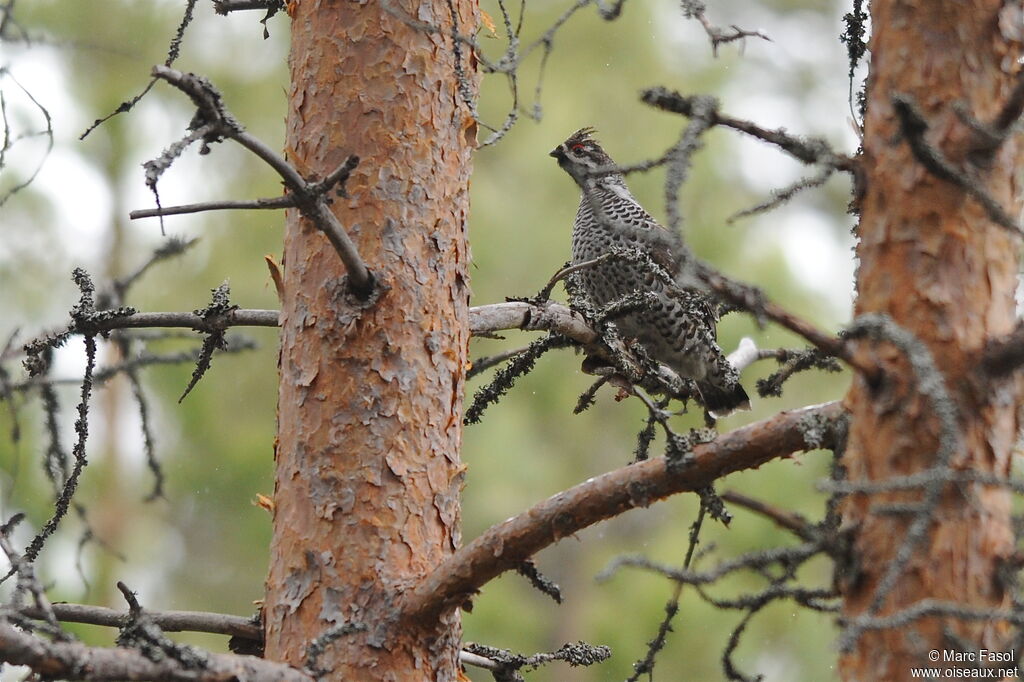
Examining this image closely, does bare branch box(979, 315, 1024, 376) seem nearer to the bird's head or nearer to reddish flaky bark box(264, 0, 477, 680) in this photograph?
reddish flaky bark box(264, 0, 477, 680)

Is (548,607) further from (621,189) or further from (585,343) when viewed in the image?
(585,343)

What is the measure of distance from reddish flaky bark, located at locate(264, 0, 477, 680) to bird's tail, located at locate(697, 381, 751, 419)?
2288 mm

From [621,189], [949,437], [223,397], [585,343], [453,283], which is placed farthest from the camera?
[223,397]

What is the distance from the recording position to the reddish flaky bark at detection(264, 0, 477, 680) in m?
2.07

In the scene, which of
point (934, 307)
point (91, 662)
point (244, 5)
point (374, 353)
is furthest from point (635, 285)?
point (91, 662)

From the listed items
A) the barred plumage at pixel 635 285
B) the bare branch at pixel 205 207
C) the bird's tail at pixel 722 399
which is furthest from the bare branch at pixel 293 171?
the bird's tail at pixel 722 399

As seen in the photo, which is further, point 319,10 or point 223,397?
point 223,397

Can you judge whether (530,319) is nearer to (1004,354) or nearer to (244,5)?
(244,5)

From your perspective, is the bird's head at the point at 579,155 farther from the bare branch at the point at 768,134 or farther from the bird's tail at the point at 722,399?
the bare branch at the point at 768,134

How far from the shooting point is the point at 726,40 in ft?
5.84

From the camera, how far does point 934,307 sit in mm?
1487

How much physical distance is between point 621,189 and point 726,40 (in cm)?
335

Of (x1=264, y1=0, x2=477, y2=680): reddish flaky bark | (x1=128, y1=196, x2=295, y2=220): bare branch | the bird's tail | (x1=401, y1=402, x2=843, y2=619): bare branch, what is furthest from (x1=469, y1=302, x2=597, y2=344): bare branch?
the bird's tail

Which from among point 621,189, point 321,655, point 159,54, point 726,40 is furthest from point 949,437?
point 159,54
